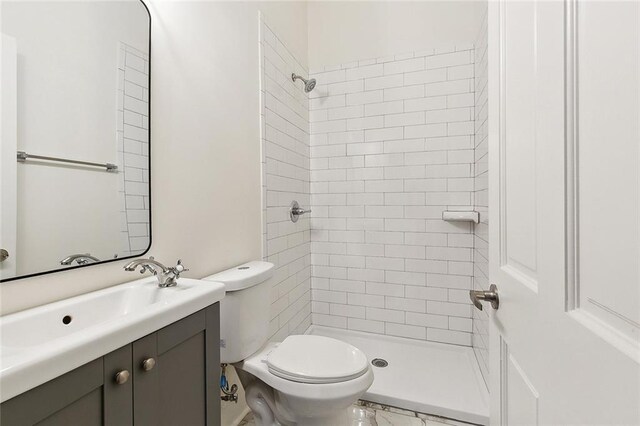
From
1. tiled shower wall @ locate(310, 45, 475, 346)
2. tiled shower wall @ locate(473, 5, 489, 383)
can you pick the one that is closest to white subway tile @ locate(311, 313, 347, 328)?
tiled shower wall @ locate(310, 45, 475, 346)

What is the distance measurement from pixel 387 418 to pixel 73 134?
181 centimetres

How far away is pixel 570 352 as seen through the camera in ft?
1.39

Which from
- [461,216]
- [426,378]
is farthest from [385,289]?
[461,216]

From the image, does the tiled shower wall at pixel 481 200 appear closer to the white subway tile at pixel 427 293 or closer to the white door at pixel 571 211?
the white subway tile at pixel 427 293

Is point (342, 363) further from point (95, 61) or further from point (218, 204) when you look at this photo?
point (95, 61)

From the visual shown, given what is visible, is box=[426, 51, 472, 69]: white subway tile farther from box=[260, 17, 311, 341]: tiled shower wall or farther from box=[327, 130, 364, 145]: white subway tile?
box=[260, 17, 311, 341]: tiled shower wall

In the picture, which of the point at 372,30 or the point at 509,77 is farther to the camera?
the point at 372,30

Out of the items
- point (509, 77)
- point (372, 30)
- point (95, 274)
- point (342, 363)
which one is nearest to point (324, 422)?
point (342, 363)

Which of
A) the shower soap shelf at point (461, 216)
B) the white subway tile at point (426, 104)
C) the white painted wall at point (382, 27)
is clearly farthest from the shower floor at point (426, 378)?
the white painted wall at point (382, 27)

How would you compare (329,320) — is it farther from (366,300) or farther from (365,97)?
(365,97)

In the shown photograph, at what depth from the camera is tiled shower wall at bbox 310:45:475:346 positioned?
2168mm

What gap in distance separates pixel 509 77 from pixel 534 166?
0.80ft

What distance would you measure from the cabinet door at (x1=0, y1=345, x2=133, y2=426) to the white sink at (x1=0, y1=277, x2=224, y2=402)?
3 cm

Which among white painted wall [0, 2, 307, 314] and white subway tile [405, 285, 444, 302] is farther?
white subway tile [405, 285, 444, 302]
